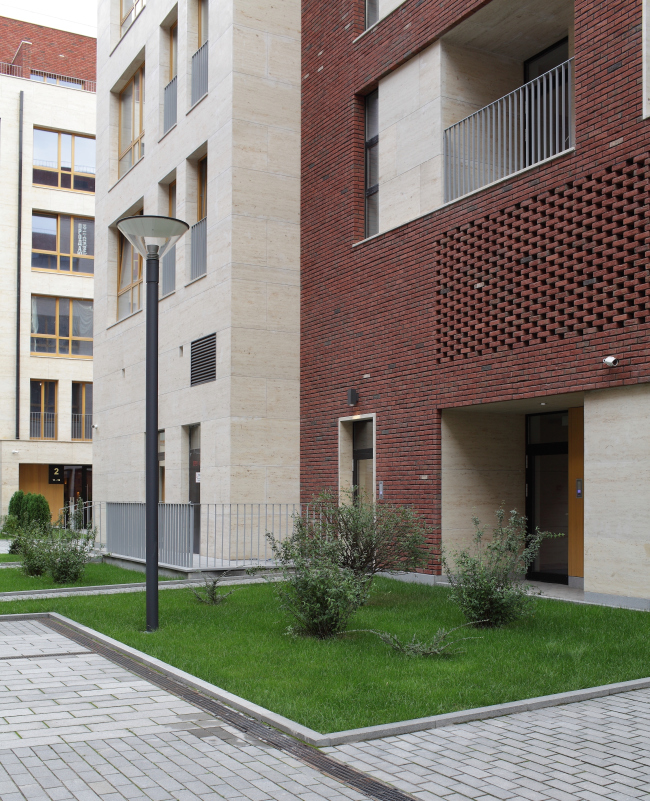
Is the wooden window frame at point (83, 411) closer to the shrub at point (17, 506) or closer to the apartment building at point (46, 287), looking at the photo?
the apartment building at point (46, 287)

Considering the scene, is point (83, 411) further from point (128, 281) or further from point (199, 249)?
point (199, 249)

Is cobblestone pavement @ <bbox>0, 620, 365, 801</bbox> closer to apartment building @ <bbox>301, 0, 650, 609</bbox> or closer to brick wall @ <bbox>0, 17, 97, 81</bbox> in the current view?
apartment building @ <bbox>301, 0, 650, 609</bbox>

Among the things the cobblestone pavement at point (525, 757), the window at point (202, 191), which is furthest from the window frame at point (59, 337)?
the cobblestone pavement at point (525, 757)

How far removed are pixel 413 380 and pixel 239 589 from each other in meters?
4.42

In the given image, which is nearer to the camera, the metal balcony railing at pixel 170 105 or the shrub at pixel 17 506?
the metal balcony railing at pixel 170 105

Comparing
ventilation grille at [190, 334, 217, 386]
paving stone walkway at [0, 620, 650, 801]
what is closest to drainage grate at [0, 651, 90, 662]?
paving stone walkway at [0, 620, 650, 801]

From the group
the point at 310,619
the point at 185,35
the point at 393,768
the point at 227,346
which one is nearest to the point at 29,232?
the point at 185,35

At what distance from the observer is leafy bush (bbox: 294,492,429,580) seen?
38.0ft

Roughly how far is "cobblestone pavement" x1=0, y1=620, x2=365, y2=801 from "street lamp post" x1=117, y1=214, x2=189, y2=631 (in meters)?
2.05

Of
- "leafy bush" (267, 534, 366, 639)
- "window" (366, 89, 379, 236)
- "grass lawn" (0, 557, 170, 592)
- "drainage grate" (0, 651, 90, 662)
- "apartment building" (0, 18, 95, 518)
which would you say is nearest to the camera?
"drainage grate" (0, 651, 90, 662)

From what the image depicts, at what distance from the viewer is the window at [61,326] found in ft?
125

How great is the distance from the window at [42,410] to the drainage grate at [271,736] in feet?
104

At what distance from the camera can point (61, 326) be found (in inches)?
1517

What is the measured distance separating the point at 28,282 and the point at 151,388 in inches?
1206
